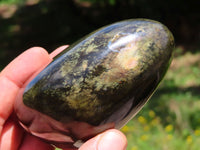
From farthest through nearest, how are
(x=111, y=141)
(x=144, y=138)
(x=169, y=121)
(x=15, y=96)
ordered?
(x=169, y=121), (x=144, y=138), (x=15, y=96), (x=111, y=141)

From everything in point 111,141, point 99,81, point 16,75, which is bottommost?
point 111,141

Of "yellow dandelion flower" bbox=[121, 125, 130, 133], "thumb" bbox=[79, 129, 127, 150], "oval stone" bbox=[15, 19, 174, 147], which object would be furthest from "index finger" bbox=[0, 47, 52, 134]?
"yellow dandelion flower" bbox=[121, 125, 130, 133]

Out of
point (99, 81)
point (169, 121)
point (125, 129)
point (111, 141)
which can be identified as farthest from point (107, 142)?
point (169, 121)

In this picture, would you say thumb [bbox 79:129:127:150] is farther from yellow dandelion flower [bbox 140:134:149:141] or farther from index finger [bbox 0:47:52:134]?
yellow dandelion flower [bbox 140:134:149:141]

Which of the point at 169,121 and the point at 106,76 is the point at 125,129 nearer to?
the point at 169,121

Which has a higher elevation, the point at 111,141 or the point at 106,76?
the point at 106,76

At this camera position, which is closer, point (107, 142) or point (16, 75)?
point (107, 142)
